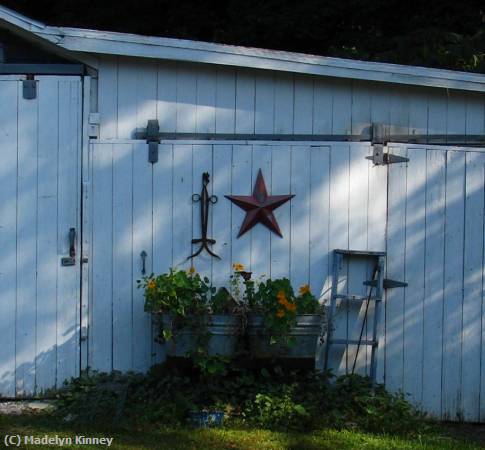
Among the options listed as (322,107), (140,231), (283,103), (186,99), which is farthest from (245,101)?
(140,231)

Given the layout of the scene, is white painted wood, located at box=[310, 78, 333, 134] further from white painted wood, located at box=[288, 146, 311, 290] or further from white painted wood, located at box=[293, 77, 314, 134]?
white painted wood, located at box=[288, 146, 311, 290]

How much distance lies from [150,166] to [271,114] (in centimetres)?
103

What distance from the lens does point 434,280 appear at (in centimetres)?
654

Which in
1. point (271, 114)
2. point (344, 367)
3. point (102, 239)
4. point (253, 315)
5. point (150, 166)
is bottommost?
point (344, 367)

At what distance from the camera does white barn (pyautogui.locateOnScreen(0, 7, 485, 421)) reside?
6.37 meters

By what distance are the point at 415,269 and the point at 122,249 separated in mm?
2285

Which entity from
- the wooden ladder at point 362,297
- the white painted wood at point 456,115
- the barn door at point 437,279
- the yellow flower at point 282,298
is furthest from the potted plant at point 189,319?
the white painted wood at point 456,115

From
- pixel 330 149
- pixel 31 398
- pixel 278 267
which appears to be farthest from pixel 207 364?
pixel 330 149

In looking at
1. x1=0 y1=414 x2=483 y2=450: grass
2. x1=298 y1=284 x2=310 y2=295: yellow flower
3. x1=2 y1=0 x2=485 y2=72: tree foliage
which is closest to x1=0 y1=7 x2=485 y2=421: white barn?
x1=298 y1=284 x2=310 y2=295: yellow flower

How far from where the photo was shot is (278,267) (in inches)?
254

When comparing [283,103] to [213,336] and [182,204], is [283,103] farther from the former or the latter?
[213,336]

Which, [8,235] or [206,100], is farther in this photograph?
[206,100]

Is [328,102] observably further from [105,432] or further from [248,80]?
[105,432]

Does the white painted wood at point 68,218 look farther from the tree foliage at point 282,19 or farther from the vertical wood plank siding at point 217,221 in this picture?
the tree foliage at point 282,19
